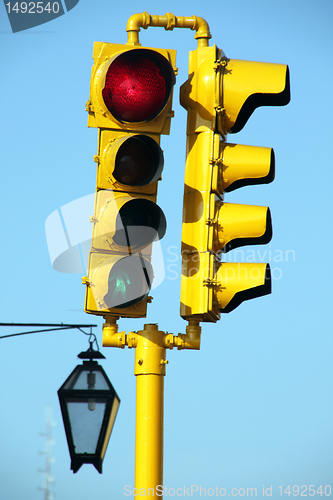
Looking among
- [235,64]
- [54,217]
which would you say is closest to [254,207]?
[235,64]

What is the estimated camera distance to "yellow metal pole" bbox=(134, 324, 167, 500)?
5230 millimetres

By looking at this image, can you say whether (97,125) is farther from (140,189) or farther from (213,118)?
(213,118)

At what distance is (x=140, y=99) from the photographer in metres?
5.24

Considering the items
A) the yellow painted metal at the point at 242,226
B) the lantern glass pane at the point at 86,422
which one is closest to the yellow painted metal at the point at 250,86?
the yellow painted metal at the point at 242,226

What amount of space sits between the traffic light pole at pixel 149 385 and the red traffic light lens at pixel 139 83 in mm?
1456

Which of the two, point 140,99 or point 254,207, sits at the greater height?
point 140,99

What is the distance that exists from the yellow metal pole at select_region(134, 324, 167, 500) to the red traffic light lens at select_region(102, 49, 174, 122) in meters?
1.52

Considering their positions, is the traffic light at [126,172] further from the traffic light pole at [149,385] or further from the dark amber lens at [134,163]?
the traffic light pole at [149,385]

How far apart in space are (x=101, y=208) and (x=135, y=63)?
38.6 inches

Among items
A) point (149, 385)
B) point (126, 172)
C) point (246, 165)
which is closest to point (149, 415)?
point (149, 385)

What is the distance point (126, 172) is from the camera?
520 centimetres

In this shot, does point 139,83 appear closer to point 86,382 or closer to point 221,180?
point 221,180

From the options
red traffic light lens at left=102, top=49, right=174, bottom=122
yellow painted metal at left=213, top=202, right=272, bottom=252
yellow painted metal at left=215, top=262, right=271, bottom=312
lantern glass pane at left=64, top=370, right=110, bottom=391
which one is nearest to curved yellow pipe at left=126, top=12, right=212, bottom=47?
red traffic light lens at left=102, top=49, right=174, bottom=122

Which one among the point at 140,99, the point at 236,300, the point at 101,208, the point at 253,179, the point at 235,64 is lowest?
the point at 236,300
